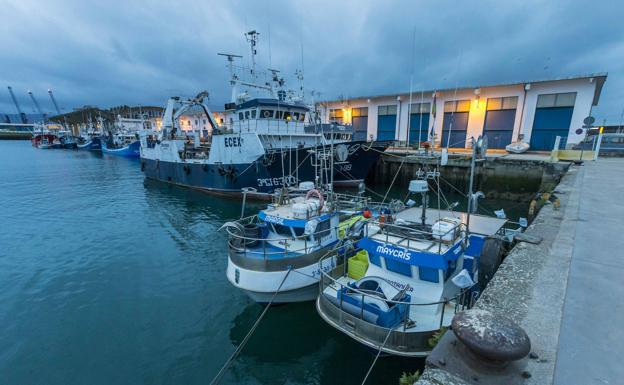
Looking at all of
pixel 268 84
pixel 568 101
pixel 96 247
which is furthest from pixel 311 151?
pixel 568 101

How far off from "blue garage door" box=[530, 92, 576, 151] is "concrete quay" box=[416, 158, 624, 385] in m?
24.5

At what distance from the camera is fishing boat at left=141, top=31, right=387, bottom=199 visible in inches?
828

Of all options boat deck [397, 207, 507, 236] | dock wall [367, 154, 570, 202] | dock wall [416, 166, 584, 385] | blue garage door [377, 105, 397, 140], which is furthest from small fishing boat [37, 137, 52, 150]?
dock wall [416, 166, 584, 385]

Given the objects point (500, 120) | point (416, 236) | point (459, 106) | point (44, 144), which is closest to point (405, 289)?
point (416, 236)

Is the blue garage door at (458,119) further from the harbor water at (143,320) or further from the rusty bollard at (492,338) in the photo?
the rusty bollard at (492,338)

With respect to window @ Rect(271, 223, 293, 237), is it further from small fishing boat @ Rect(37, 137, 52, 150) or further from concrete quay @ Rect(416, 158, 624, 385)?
small fishing boat @ Rect(37, 137, 52, 150)

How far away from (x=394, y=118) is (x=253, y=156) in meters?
22.5

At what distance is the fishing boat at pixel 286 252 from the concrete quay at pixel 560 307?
432 centimetres

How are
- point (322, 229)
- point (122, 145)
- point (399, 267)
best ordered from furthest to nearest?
point (122, 145) → point (322, 229) → point (399, 267)

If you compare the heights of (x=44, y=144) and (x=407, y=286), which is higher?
(x=44, y=144)

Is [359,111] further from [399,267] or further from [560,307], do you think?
[560,307]

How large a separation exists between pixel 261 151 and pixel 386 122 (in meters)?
22.2

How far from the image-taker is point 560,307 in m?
4.29

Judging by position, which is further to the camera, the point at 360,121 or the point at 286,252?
the point at 360,121
